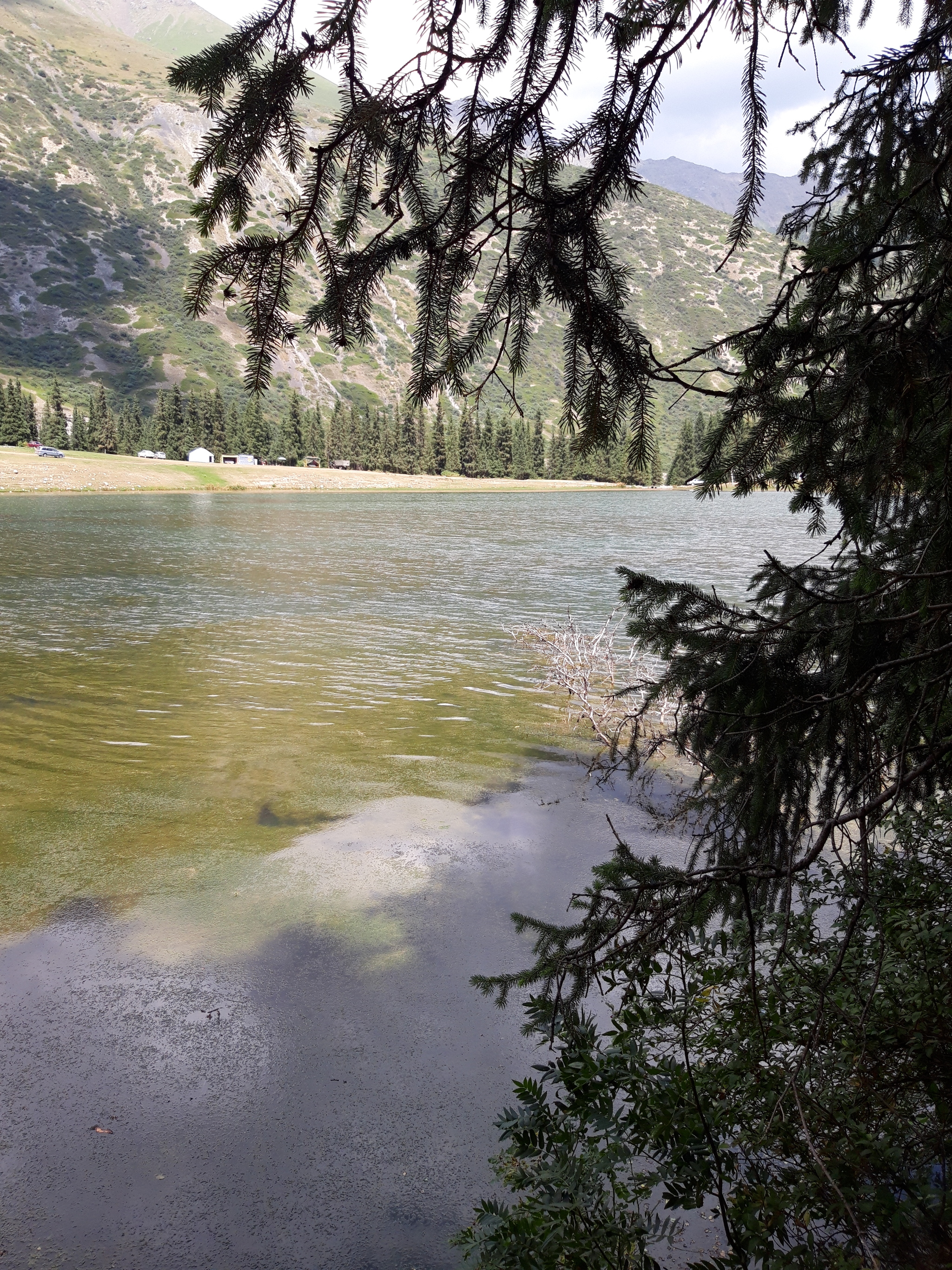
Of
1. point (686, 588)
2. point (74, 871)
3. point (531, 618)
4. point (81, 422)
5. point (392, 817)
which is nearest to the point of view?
point (686, 588)

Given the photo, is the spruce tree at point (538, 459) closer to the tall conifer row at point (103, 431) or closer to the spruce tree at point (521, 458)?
the spruce tree at point (521, 458)

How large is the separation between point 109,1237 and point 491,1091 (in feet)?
7.03

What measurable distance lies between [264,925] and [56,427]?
4146 inches

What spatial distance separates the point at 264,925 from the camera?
7086 mm

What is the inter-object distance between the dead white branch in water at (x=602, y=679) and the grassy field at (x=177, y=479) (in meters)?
62.9

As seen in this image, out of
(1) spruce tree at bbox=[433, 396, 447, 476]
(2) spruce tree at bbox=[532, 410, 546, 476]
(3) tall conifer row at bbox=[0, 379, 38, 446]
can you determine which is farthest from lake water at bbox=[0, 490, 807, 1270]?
(2) spruce tree at bbox=[532, 410, 546, 476]

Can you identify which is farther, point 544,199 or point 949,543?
point 949,543

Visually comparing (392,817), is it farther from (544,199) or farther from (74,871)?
(544,199)

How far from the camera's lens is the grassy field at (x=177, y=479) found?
71.1 metres

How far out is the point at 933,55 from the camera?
3.72 m

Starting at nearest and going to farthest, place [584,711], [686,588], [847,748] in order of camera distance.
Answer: [847,748]
[686,588]
[584,711]

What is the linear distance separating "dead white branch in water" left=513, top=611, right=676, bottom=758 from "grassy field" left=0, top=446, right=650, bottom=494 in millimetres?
62948

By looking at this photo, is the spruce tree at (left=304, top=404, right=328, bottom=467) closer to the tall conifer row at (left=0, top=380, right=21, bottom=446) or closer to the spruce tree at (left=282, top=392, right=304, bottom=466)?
the spruce tree at (left=282, top=392, right=304, bottom=466)

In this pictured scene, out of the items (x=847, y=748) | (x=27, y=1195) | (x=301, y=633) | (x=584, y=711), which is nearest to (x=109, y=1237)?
(x=27, y=1195)
